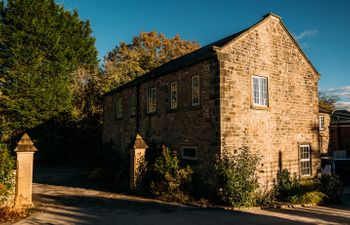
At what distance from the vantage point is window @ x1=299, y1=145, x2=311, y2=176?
15367 mm

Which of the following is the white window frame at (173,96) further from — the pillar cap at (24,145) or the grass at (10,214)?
the grass at (10,214)

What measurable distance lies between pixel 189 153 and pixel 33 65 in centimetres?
2094

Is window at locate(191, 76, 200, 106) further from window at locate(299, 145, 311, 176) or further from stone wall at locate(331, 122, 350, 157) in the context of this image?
stone wall at locate(331, 122, 350, 157)

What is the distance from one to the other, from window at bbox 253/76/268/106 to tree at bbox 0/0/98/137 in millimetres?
21307

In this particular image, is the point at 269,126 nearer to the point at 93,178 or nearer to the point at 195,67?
the point at 195,67

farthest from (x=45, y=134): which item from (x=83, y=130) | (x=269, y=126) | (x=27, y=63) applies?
(x=269, y=126)

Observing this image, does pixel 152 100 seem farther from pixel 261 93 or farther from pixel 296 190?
pixel 296 190

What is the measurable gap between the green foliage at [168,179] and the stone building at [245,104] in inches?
Answer: 35.0

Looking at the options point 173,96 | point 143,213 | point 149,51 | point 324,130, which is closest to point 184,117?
point 173,96

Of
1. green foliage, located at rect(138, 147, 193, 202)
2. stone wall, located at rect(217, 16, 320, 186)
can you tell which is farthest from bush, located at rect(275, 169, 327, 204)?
green foliage, located at rect(138, 147, 193, 202)

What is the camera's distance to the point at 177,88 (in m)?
15.0

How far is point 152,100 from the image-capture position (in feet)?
57.7

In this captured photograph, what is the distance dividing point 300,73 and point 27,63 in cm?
2514

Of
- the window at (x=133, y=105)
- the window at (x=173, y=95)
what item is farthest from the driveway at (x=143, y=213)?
the window at (x=133, y=105)
